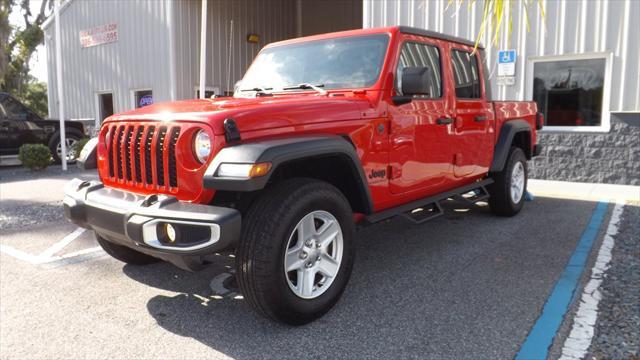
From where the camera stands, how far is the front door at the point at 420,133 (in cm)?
371

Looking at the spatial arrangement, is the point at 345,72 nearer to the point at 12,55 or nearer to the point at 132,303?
the point at 132,303

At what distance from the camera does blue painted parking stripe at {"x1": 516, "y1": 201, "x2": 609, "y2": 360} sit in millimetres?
2627

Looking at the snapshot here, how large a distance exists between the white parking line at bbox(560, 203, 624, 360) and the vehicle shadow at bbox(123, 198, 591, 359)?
0.24 metres

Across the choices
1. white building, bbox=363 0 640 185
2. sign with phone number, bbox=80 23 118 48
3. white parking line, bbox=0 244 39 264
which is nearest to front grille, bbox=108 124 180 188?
white parking line, bbox=0 244 39 264

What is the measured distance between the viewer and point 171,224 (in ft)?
8.24

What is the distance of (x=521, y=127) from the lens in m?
5.62

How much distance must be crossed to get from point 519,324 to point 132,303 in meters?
2.50

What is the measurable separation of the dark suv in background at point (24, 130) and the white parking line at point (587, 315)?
10916 millimetres

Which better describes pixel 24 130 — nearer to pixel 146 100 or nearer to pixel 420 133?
pixel 146 100

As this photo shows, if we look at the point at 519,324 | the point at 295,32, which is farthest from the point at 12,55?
the point at 519,324

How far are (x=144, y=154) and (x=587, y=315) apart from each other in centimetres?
288

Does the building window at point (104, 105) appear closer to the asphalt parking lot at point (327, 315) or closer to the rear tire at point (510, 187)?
the asphalt parking lot at point (327, 315)

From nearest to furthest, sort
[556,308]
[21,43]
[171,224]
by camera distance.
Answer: [171,224], [556,308], [21,43]

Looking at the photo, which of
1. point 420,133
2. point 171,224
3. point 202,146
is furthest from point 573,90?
point 171,224
